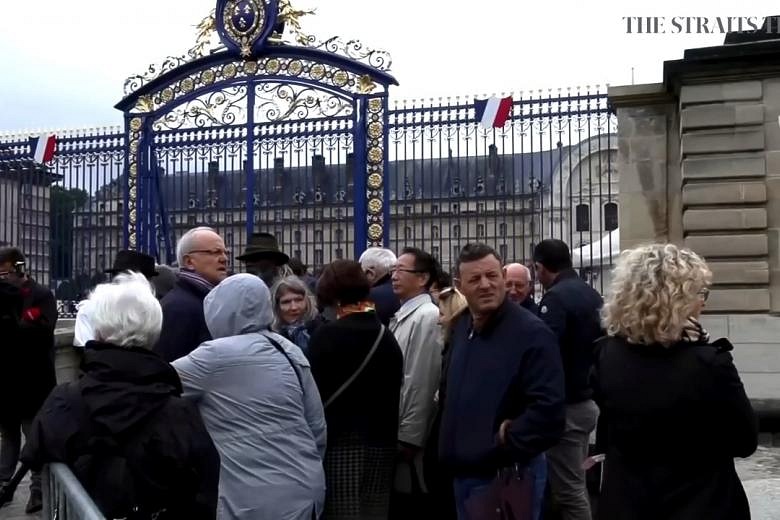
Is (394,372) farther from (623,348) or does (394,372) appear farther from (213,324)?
(623,348)

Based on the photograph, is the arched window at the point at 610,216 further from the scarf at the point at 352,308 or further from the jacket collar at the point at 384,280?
the scarf at the point at 352,308

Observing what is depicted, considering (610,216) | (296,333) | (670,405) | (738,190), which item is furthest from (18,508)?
(610,216)

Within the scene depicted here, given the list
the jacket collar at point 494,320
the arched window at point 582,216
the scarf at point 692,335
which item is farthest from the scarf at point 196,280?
the arched window at point 582,216

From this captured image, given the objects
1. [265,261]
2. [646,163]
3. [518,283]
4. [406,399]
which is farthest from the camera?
[646,163]

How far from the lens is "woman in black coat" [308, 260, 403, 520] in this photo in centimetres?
436

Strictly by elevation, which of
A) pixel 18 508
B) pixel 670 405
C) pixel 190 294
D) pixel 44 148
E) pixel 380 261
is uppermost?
pixel 44 148

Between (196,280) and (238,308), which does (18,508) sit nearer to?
(196,280)

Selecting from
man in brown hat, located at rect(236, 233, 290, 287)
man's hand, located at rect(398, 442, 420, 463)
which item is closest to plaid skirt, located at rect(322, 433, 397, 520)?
man's hand, located at rect(398, 442, 420, 463)

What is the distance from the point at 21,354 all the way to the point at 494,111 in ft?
21.0

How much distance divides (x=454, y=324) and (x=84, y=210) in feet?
32.9

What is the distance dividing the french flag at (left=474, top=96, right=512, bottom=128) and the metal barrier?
27.9 ft

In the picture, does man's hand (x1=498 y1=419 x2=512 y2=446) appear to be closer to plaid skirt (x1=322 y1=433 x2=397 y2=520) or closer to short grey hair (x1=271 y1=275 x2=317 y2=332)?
plaid skirt (x1=322 y1=433 x2=397 y2=520)

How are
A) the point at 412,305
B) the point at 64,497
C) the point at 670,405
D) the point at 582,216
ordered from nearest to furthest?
the point at 64,497 < the point at 670,405 < the point at 412,305 < the point at 582,216

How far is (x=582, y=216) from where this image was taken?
472 inches
